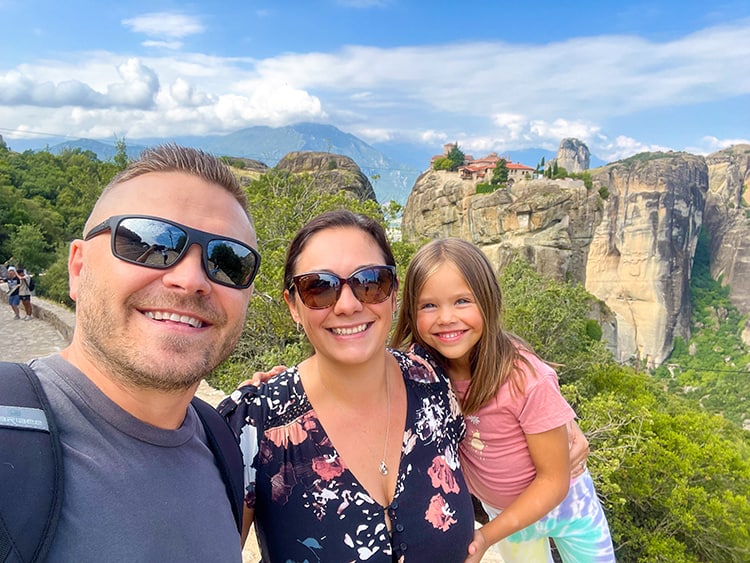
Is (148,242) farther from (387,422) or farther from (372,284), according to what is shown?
(387,422)

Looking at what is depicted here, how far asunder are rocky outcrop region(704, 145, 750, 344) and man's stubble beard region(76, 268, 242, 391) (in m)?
75.5

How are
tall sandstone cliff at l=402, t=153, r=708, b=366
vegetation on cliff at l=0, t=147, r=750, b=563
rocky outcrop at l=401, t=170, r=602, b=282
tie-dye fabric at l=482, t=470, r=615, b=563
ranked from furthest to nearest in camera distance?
1. tall sandstone cliff at l=402, t=153, r=708, b=366
2. rocky outcrop at l=401, t=170, r=602, b=282
3. vegetation on cliff at l=0, t=147, r=750, b=563
4. tie-dye fabric at l=482, t=470, r=615, b=563

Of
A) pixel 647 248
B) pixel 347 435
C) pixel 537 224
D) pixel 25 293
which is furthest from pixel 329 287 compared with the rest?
pixel 647 248

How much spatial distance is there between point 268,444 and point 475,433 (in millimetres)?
1026

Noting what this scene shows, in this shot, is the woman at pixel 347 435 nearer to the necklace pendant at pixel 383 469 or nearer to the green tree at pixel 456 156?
the necklace pendant at pixel 383 469

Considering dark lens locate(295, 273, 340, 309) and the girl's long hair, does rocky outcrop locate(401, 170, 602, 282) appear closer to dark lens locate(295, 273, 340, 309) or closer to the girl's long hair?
the girl's long hair

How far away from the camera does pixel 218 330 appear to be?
1238 mm

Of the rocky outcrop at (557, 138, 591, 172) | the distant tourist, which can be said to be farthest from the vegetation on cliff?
the rocky outcrop at (557, 138, 591, 172)

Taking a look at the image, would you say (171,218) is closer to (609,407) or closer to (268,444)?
(268,444)

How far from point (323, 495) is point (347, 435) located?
0.74 feet

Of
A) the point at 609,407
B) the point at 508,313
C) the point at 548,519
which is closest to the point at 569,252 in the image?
Answer: the point at 508,313

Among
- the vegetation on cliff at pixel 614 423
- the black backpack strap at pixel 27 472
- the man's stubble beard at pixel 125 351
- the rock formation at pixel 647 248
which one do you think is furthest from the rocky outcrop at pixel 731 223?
the black backpack strap at pixel 27 472

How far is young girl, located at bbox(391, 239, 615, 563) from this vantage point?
1.97 m

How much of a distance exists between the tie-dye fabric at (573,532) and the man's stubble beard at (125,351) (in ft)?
6.04
